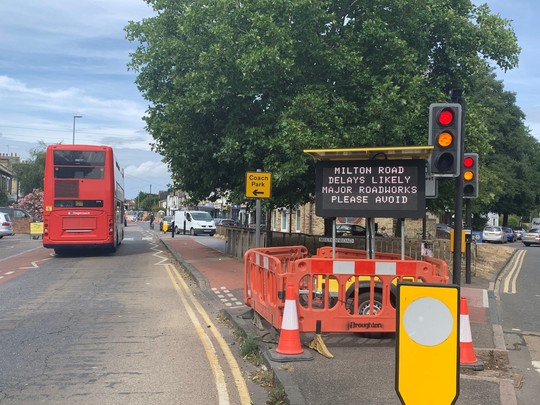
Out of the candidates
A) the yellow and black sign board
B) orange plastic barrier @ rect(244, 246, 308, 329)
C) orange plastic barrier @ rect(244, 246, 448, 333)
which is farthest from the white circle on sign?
orange plastic barrier @ rect(244, 246, 308, 329)

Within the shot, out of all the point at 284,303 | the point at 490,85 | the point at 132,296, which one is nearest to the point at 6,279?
the point at 132,296

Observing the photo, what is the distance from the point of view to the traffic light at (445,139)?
662 cm

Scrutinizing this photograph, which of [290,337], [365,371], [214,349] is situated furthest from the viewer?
[214,349]

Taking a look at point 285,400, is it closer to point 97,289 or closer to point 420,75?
point 97,289

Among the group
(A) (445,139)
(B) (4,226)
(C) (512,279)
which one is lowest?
(C) (512,279)

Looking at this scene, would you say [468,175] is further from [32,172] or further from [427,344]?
[32,172]

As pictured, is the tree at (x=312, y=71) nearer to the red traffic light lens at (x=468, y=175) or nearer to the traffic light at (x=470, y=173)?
the traffic light at (x=470, y=173)

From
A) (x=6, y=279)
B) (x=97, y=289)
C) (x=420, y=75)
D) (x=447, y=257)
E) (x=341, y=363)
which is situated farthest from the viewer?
(x=447, y=257)

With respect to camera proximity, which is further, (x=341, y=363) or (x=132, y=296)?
(x=132, y=296)

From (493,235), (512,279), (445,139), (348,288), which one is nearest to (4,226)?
(512,279)

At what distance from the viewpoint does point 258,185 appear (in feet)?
38.4

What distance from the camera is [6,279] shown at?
13.8 metres

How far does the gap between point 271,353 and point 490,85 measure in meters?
51.8

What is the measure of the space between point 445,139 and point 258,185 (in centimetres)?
562
